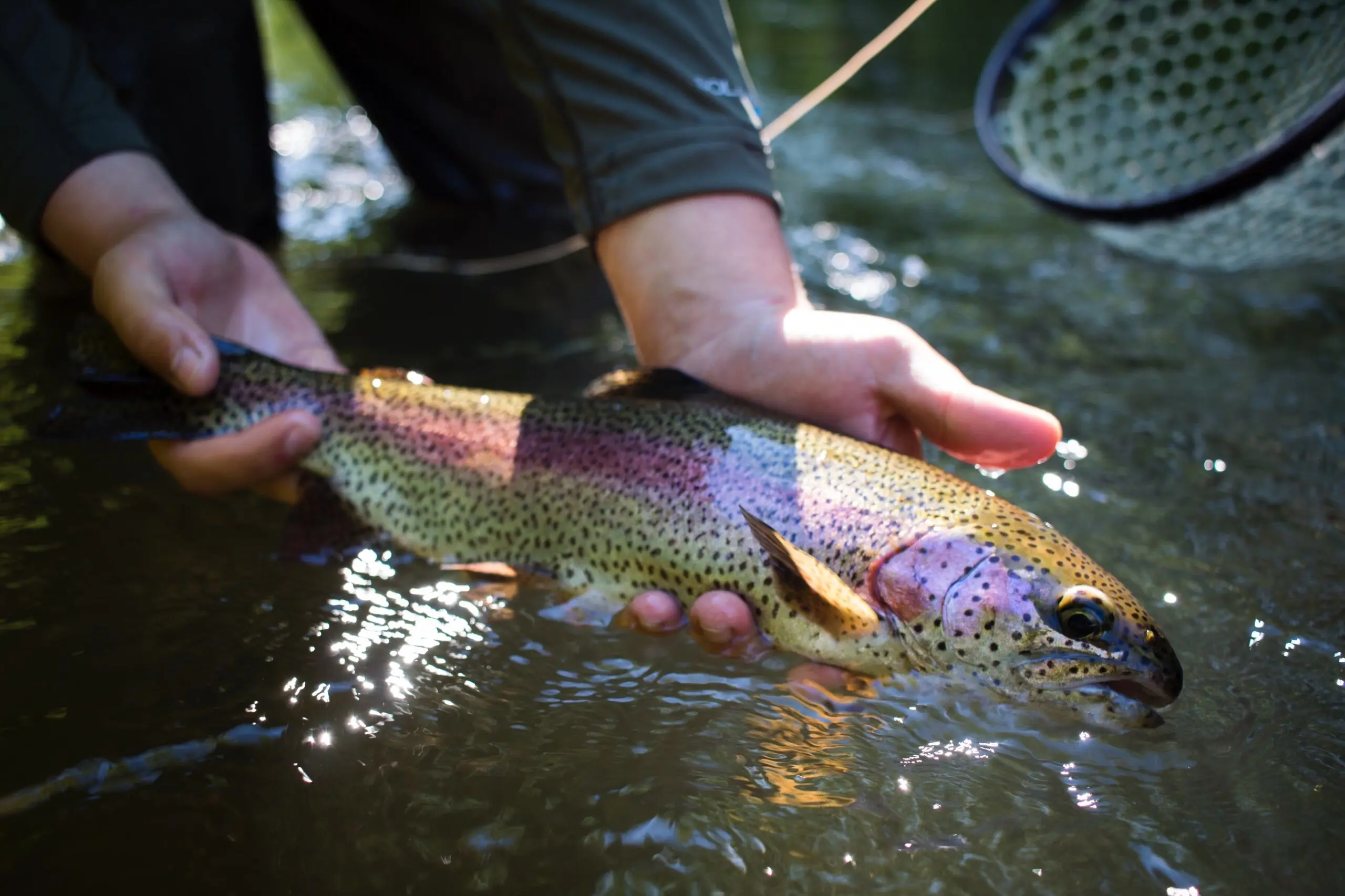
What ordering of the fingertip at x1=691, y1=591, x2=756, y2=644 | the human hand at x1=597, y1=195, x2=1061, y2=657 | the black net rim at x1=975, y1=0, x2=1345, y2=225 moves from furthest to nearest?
the black net rim at x1=975, y1=0, x2=1345, y2=225 → the human hand at x1=597, y1=195, x2=1061, y2=657 → the fingertip at x1=691, y1=591, x2=756, y2=644

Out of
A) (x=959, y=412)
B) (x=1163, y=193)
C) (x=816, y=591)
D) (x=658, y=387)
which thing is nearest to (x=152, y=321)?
(x=658, y=387)

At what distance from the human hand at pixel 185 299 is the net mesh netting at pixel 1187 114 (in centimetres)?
270

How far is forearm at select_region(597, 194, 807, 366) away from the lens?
105 inches

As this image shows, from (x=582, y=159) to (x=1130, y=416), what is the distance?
2050 millimetres

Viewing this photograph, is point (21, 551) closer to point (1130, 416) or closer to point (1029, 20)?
point (1130, 416)

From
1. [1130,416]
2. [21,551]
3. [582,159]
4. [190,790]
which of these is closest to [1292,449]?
[1130,416]

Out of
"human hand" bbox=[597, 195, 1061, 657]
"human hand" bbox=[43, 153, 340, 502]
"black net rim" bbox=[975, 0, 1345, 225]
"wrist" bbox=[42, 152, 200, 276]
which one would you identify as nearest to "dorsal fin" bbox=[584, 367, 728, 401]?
"human hand" bbox=[597, 195, 1061, 657]

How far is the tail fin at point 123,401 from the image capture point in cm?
261

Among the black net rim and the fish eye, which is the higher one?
the black net rim

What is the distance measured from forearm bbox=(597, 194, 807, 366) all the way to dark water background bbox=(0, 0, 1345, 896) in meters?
0.81

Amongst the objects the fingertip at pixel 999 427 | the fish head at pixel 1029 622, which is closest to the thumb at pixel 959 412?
the fingertip at pixel 999 427

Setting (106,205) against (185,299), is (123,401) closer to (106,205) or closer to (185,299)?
(185,299)

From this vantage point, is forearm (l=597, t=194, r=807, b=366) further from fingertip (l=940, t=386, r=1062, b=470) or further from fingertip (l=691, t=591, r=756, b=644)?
fingertip (l=691, t=591, r=756, b=644)

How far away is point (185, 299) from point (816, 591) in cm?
196
